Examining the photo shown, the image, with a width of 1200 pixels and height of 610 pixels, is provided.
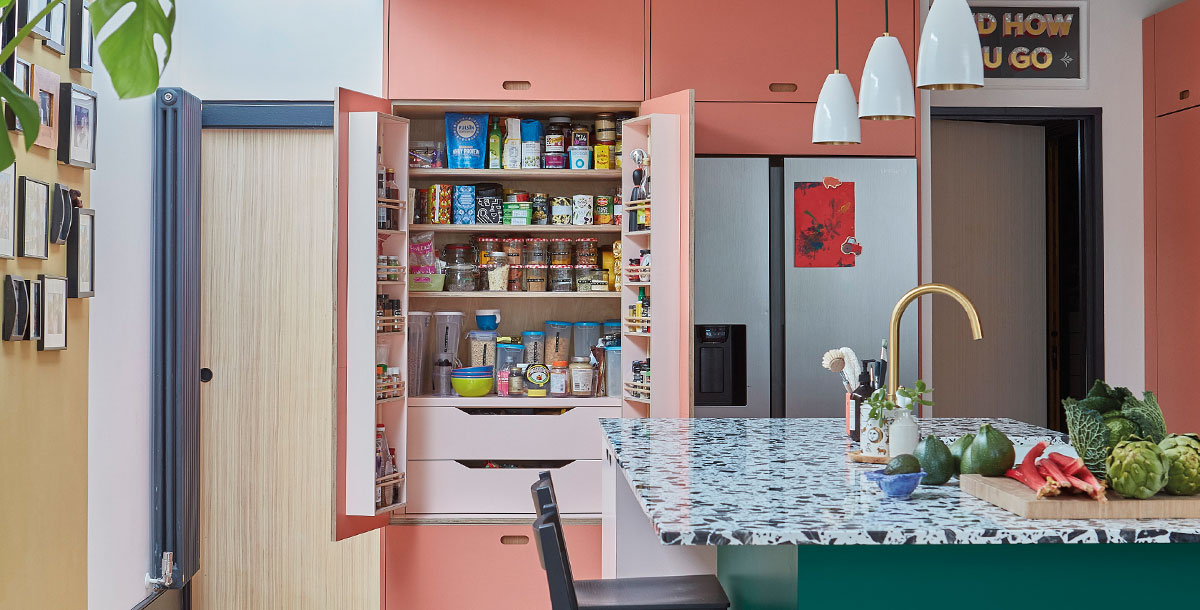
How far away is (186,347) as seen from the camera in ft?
12.4

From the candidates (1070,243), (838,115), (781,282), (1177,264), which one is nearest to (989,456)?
(838,115)

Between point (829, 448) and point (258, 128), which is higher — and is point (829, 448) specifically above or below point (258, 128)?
below

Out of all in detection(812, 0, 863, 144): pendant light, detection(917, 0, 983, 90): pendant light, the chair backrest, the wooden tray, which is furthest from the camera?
detection(812, 0, 863, 144): pendant light

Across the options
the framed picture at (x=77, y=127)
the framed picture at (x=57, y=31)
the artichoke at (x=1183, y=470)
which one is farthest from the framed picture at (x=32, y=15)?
the artichoke at (x=1183, y=470)

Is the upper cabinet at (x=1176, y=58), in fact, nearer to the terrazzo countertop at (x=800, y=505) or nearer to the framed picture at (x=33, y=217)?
the terrazzo countertop at (x=800, y=505)

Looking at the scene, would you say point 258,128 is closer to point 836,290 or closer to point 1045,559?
point 836,290

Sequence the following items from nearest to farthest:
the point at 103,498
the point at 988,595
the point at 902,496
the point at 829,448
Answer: the point at 988,595 < the point at 902,496 < the point at 829,448 < the point at 103,498

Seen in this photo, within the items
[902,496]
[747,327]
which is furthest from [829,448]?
[747,327]

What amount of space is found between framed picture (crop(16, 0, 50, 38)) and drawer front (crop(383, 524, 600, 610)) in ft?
6.78

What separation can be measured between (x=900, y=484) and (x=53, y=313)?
7.32 feet

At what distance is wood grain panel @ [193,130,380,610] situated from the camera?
Result: 12.9ft

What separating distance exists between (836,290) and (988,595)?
2.35 meters

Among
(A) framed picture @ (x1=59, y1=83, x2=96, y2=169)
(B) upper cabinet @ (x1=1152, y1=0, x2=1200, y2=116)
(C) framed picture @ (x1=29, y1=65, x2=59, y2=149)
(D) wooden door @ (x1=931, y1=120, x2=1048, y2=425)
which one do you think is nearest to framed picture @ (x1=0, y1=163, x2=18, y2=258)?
(C) framed picture @ (x1=29, y1=65, x2=59, y2=149)

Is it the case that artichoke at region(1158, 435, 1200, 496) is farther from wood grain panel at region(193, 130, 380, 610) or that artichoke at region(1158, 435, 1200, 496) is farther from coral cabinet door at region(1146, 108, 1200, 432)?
wood grain panel at region(193, 130, 380, 610)
